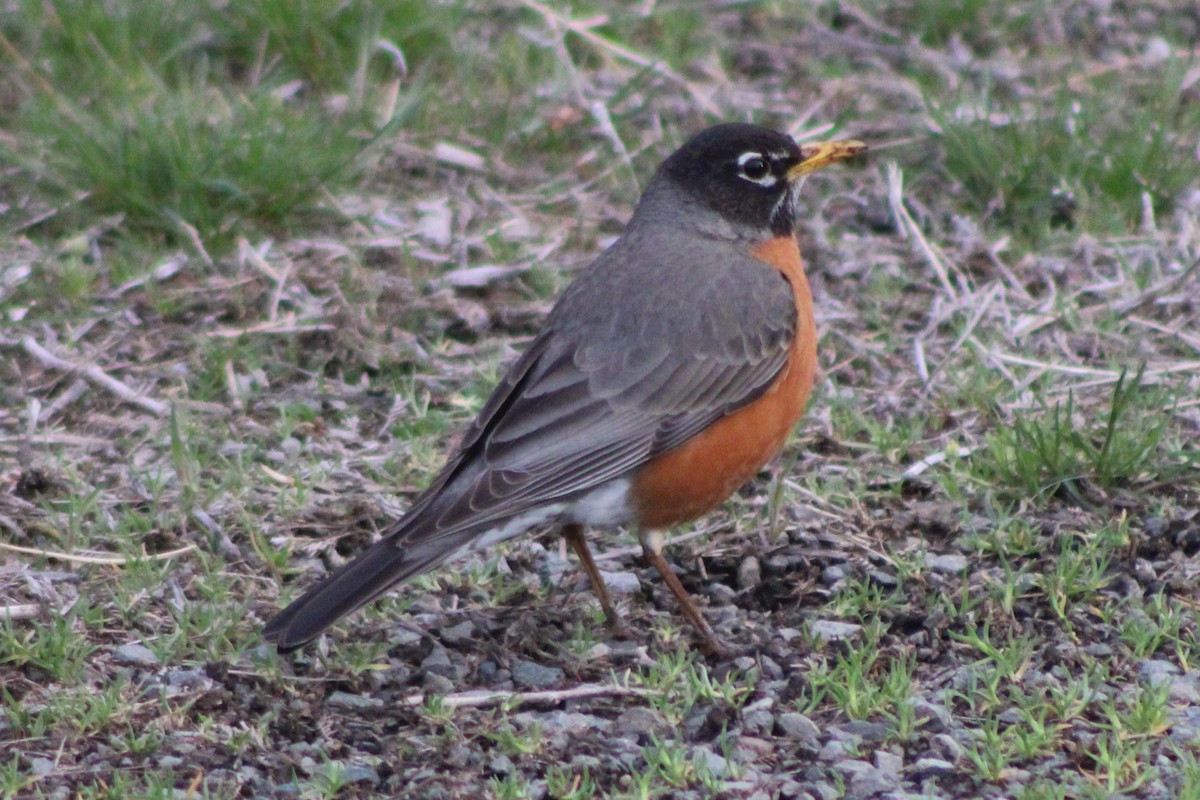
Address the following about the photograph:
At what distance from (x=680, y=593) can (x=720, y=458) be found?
40 centimetres

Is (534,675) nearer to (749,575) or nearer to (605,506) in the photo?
(605,506)

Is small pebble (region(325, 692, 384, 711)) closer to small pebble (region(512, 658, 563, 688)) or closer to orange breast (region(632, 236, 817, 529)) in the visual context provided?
small pebble (region(512, 658, 563, 688))

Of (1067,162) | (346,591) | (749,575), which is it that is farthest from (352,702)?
(1067,162)

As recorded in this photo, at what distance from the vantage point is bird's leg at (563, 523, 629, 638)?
4.78 metres

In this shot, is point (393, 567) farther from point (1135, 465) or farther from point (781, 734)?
point (1135, 465)

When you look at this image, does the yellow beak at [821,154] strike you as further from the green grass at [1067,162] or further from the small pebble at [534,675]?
the small pebble at [534,675]

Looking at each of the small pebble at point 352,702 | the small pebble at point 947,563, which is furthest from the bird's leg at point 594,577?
the small pebble at point 947,563

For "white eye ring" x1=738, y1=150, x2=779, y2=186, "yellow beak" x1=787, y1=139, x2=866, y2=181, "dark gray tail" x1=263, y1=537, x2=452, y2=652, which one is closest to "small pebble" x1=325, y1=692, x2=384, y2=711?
"dark gray tail" x1=263, y1=537, x2=452, y2=652

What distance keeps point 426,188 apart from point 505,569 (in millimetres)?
2587

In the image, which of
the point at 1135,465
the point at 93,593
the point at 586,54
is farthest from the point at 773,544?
the point at 586,54

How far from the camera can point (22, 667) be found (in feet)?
14.3

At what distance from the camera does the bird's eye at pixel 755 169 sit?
564 cm

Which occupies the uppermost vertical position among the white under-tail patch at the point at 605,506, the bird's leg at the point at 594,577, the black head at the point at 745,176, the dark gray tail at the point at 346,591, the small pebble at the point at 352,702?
the black head at the point at 745,176

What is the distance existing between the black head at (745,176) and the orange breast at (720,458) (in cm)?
67
